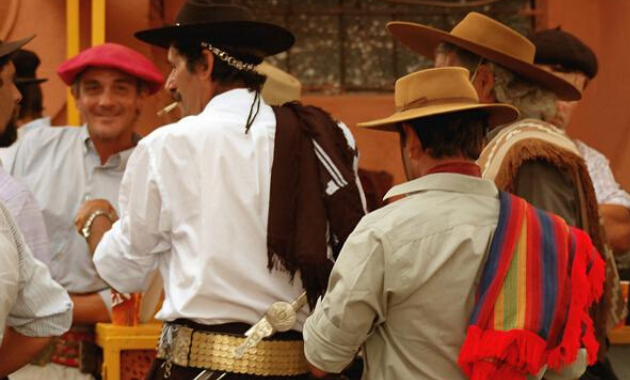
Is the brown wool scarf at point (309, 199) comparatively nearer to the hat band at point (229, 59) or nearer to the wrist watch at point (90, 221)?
the hat band at point (229, 59)

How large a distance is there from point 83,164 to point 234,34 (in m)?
1.63

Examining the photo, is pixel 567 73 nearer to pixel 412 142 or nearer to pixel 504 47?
pixel 504 47

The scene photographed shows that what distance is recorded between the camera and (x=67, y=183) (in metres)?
5.35

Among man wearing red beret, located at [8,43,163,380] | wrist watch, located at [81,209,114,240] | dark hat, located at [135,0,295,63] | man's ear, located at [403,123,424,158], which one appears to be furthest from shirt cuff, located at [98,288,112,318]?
man's ear, located at [403,123,424,158]

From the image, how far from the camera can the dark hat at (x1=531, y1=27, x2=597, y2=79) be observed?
4.65 metres

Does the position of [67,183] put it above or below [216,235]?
below

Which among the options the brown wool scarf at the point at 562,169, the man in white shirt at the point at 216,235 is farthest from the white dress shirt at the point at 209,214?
the brown wool scarf at the point at 562,169

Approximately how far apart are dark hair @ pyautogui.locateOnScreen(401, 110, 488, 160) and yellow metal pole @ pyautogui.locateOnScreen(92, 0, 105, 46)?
3.35m

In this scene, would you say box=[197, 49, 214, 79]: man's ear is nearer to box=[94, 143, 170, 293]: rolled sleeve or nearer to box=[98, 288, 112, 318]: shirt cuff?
box=[94, 143, 170, 293]: rolled sleeve

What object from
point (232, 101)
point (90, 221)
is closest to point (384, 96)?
point (90, 221)

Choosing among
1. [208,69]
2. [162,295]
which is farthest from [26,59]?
[208,69]

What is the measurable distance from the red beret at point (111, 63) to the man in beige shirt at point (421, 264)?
92.8 inches

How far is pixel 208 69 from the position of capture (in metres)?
3.97

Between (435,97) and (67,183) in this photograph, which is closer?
(435,97)
